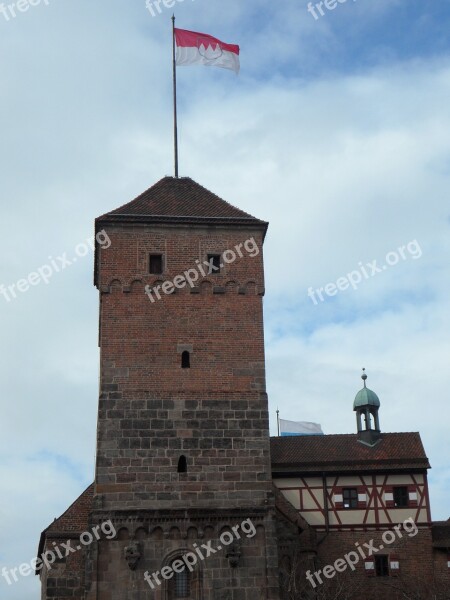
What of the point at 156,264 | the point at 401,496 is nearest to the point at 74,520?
A: the point at 156,264

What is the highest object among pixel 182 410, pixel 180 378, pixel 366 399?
pixel 366 399

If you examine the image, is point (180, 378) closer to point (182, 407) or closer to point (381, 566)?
point (182, 407)

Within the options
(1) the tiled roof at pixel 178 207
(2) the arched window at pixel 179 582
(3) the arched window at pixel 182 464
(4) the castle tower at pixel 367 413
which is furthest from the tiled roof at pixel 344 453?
(2) the arched window at pixel 179 582

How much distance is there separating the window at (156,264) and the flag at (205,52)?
787 cm

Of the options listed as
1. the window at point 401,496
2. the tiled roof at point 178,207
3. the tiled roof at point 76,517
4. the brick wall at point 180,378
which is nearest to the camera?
the brick wall at point 180,378

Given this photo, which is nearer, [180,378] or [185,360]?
[180,378]

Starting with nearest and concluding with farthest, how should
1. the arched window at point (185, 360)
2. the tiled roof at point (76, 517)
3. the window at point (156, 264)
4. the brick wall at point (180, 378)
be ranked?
the brick wall at point (180, 378), the arched window at point (185, 360), the window at point (156, 264), the tiled roof at point (76, 517)

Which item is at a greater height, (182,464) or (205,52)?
(205,52)

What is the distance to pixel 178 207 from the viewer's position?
104ft

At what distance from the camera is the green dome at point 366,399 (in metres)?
43.0

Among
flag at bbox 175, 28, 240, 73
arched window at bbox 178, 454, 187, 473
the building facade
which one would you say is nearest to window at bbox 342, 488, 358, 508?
the building facade

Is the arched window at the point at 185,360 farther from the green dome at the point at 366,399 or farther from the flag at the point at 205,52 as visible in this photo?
the green dome at the point at 366,399

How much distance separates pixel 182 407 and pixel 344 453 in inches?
548

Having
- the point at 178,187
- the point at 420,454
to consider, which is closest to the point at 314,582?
the point at 420,454
